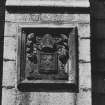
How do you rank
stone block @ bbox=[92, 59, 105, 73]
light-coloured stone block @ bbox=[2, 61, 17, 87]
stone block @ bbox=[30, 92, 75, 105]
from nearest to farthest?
stone block @ bbox=[30, 92, 75, 105] → light-coloured stone block @ bbox=[2, 61, 17, 87] → stone block @ bbox=[92, 59, 105, 73]

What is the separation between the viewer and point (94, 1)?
8945 millimetres

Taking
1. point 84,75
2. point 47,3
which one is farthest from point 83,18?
point 84,75

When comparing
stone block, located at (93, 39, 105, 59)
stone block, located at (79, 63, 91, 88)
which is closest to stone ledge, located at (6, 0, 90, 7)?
stone block, located at (93, 39, 105, 59)

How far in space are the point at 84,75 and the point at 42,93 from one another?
969 mm

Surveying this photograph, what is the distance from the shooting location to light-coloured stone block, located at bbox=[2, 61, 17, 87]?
7.43 metres

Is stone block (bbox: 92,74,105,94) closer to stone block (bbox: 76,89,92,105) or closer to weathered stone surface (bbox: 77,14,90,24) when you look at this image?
stone block (bbox: 76,89,92,105)

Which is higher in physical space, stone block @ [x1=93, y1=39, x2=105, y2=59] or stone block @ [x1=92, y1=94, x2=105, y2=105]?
stone block @ [x1=93, y1=39, x2=105, y2=59]

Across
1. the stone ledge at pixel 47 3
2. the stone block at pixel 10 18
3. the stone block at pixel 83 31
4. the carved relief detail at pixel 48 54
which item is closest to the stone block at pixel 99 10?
the stone ledge at pixel 47 3

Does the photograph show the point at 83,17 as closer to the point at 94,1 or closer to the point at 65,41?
the point at 65,41

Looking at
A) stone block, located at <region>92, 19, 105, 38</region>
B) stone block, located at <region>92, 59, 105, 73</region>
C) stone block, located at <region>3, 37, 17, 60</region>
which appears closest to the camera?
stone block, located at <region>3, 37, 17, 60</region>

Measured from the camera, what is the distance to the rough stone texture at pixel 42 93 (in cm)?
735

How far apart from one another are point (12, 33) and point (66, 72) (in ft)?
4.76

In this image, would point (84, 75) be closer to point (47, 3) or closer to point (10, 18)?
point (47, 3)

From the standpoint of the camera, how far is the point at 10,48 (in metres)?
7.59
